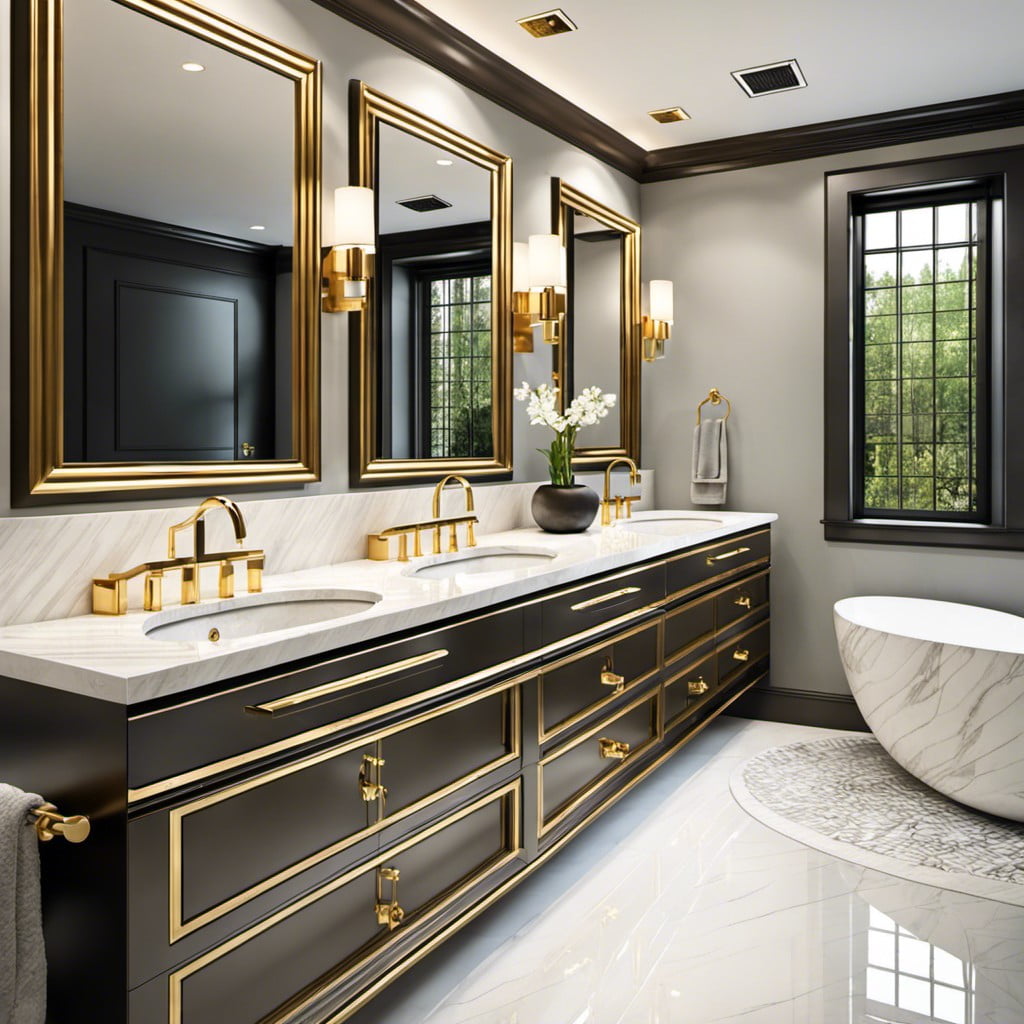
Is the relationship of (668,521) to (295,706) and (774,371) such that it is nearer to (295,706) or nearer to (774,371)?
(774,371)

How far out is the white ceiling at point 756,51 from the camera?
9.14 ft

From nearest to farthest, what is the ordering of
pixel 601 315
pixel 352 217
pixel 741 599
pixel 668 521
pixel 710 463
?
pixel 352 217 < pixel 741 599 < pixel 601 315 < pixel 668 521 < pixel 710 463

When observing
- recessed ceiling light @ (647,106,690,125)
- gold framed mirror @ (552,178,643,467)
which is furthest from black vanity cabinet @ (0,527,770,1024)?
recessed ceiling light @ (647,106,690,125)

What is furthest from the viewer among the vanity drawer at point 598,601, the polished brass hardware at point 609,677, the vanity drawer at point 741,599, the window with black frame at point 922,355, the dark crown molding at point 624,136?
the window with black frame at point 922,355

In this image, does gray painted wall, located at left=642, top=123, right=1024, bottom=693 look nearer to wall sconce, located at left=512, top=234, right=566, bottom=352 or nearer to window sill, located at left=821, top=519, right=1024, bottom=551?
window sill, located at left=821, top=519, right=1024, bottom=551

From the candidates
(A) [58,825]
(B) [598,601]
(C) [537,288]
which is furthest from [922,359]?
(A) [58,825]

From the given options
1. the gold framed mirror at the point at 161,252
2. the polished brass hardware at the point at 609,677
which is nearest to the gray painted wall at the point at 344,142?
the gold framed mirror at the point at 161,252

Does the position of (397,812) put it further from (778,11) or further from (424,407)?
(778,11)

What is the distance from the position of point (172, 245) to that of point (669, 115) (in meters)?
2.38

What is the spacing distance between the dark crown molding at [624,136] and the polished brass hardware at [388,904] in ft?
6.84

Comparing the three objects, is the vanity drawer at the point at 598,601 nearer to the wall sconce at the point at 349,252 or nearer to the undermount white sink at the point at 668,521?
the undermount white sink at the point at 668,521

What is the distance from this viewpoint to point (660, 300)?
3.91 m

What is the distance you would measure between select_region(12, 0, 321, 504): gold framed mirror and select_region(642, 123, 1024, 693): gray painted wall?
2.22 m

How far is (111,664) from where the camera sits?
129 centimetres
